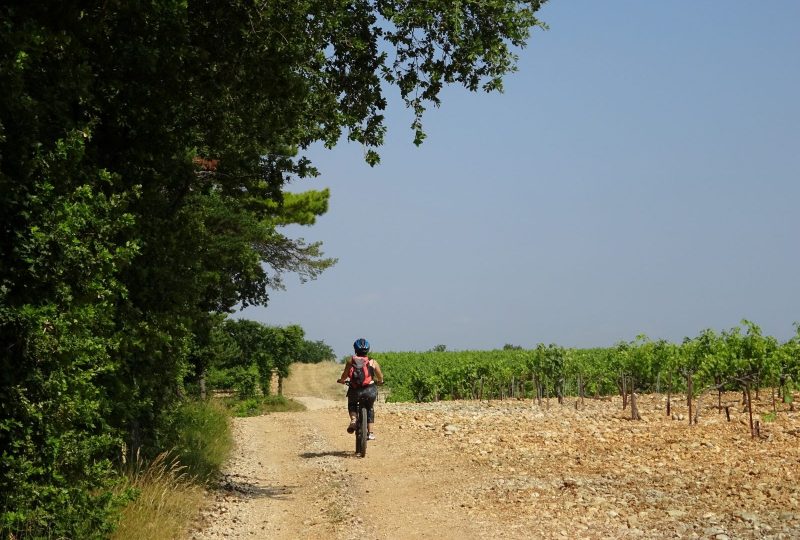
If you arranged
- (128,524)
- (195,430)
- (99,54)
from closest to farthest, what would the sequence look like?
1. (128,524)
2. (99,54)
3. (195,430)

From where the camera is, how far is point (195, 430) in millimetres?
18344

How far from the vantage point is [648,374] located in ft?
98.8

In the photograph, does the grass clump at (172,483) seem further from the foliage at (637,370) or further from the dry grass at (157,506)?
the foliage at (637,370)

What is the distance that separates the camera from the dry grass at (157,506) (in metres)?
9.55

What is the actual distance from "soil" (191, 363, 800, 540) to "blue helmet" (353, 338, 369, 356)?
6.93 ft

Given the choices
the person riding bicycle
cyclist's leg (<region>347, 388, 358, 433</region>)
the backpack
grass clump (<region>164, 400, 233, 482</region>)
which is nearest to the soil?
grass clump (<region>164, 400, 233, 482</region>)

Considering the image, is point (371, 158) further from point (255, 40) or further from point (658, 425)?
point (658, 425)

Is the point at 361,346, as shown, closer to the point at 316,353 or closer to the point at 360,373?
the point at 360,373

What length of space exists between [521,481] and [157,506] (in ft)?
17.9

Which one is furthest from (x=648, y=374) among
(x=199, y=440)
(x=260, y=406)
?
(x=199, y=440)

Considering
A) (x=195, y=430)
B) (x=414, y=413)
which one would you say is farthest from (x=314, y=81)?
(x=414, y=413)

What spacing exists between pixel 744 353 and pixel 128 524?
67.5ft

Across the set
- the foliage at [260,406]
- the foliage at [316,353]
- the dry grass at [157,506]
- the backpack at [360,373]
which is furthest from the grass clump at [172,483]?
the foliage at [316,353]

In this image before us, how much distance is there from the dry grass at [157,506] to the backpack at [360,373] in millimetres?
4401
